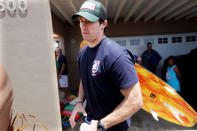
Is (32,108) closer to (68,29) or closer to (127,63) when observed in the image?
(127,63)

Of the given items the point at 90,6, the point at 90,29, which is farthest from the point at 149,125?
the point at 90,6

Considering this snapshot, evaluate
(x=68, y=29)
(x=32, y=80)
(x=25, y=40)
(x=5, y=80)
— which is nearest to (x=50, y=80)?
(x=32, y=80)

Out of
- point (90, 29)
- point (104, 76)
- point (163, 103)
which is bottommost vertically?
point (163, 103)

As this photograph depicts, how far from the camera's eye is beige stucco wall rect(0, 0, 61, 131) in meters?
2.58

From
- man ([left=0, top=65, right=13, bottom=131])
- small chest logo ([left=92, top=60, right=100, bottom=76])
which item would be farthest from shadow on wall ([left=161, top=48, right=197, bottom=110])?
man ([left=0, top=65, right=13, bottom=131])

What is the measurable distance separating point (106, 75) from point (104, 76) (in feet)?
0.06

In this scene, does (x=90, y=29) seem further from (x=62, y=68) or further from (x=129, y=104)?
(x=62, y=68)

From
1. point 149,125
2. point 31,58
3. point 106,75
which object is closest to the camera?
point 106,75

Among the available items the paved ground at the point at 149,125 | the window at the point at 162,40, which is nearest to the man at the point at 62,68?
the paved ground at the point at 149,125

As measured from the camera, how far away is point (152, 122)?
370 cm

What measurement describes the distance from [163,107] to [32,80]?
2955mm

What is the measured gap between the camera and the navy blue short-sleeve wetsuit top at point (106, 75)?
3.28ft

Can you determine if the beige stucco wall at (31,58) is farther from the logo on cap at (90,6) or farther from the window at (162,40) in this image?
the window at (162,40)

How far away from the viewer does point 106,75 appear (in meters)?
1.09
